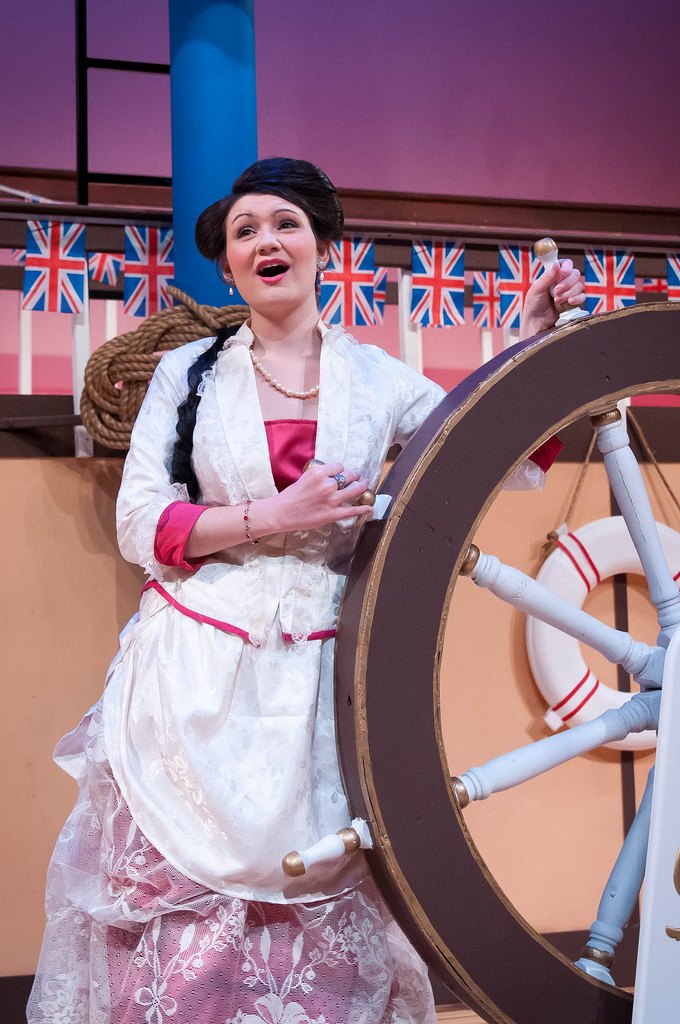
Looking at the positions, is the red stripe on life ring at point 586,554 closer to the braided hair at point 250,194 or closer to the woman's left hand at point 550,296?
the woman's left hand at point 550,296

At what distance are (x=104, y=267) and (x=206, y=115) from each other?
1.21 feet

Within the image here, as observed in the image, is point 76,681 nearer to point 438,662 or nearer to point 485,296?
point 438,662

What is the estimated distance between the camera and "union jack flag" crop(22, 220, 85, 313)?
186 cm

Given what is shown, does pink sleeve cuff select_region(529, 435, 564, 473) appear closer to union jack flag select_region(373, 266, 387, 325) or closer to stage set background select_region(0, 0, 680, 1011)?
union jack flag select_region(373, 266, 387, 325)

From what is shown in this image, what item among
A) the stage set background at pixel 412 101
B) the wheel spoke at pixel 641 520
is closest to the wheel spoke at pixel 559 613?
the wheel spoke at pixel 641 520

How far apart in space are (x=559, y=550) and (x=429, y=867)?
1.09 m

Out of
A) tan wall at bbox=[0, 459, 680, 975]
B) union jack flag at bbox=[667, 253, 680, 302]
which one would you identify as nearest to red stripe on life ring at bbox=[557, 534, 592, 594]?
tan wall at bbox=[0, 459, 680, 975]

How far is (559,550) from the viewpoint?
6.48ft

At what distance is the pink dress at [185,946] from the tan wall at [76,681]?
0.66m

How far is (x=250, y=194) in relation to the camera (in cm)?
129

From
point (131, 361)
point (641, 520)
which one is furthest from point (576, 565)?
point (131, 361)

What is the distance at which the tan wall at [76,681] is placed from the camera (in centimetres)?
183

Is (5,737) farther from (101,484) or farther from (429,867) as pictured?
(429,867)

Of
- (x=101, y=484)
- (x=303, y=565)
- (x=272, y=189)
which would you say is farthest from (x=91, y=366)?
(x=303, y=565)
